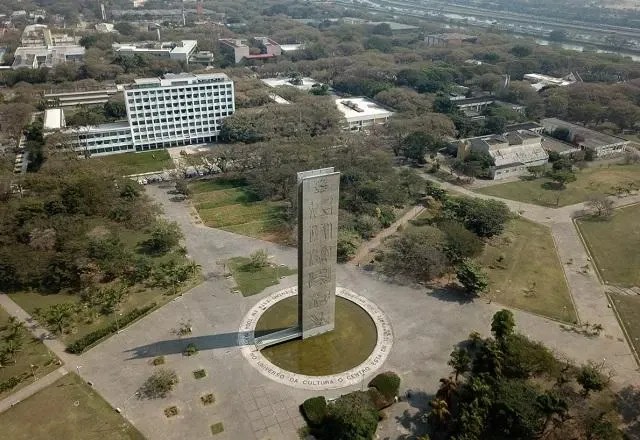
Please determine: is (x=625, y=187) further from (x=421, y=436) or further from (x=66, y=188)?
(x=66, y=188)

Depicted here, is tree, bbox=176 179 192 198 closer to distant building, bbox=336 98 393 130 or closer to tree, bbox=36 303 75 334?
tree, bbox=36 303 75 334

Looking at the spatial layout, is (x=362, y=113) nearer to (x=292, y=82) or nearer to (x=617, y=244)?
(x=292, y=82)

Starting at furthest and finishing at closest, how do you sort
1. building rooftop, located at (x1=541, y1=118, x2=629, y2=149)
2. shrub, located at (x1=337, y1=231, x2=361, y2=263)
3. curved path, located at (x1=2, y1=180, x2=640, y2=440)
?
1. building rooftop, located at (x1=541, y1=118, x2=629, y2=149)
2. shrub, located at (x1=337, y1=231, x2=361, y2=263)
3. curved path, located at (x1=2, y1=180, x2=640, y2=440)

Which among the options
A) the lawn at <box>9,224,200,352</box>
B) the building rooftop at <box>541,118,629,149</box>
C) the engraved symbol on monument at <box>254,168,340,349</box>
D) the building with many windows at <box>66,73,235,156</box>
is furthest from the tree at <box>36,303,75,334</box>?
the building rooftop at <box>541,118,629,149</box>

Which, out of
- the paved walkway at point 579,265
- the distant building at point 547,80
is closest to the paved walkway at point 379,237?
the paved walkway at point 579,265

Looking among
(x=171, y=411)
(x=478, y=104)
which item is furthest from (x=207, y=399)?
(x=478, y=104)

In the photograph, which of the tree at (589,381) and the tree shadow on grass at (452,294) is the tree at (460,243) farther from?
the tree at (589,381)

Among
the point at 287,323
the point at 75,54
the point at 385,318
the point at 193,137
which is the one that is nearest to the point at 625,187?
the point at 385,318
